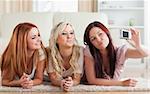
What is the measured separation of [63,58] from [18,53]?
191 millimetres

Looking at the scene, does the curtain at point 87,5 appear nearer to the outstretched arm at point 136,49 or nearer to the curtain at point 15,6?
the curtain at point 15,6

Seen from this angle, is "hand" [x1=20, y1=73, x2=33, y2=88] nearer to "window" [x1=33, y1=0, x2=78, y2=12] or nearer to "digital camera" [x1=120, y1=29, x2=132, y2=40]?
"digital camera" [x1=120, y1=29, x2=132, y2=40]

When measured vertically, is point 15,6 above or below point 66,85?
above

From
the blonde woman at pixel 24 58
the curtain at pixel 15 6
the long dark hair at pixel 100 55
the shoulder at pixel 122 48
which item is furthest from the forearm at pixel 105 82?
the curtain at pixel 15 6

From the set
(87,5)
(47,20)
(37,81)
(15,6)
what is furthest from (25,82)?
(87,5)

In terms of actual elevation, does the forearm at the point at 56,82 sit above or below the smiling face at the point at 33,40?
below

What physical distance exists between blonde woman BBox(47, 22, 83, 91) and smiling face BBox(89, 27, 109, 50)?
0.26 ft

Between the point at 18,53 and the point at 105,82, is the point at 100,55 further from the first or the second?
the point at 18,53

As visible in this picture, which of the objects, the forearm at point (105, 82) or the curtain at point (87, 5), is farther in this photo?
the curtain at point (87, 5)

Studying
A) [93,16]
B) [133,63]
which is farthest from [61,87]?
[93,16]

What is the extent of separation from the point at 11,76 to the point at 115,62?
1.48ft

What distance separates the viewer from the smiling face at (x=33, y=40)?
1235mm

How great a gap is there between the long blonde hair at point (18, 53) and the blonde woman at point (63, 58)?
0.25ft

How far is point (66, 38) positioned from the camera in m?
1.25
